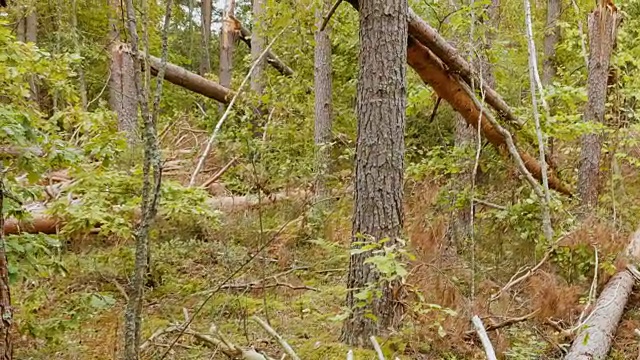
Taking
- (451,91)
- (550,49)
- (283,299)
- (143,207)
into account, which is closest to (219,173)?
(283,299)

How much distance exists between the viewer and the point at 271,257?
6301 mm

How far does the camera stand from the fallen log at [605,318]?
3986 millimetres

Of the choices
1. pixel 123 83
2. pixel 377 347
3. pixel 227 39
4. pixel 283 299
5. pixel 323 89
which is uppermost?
pixel 227 39

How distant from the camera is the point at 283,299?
16.8 feet

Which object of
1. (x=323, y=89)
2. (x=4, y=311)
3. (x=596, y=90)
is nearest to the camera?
(x=4, y=311)

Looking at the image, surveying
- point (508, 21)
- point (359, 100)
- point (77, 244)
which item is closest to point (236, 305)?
point (359, 100)

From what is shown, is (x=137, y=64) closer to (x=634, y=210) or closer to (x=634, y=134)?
(x=634, y=210)

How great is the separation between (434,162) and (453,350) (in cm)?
253

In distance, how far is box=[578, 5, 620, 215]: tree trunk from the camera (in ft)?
22.7

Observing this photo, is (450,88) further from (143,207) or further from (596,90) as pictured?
(143,207)

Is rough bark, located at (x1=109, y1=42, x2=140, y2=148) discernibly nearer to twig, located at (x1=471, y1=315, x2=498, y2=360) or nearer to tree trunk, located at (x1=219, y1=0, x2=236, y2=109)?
tree trunk, located at (x1=219, y1=0, x2=236, y2=109)

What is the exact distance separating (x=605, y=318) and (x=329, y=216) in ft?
11.3

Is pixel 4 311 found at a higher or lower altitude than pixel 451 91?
lower

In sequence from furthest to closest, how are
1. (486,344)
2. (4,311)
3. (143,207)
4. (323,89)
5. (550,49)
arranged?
(550,49) → (323,89) → (486,344) → (143,207) → (4,311)
